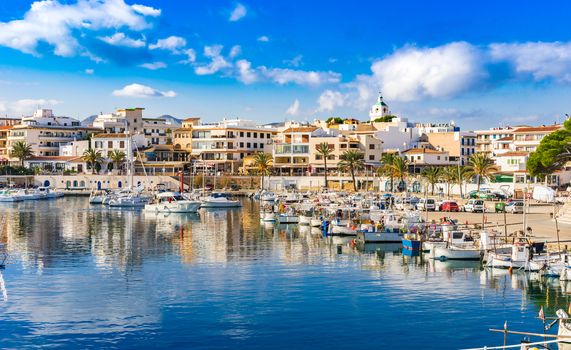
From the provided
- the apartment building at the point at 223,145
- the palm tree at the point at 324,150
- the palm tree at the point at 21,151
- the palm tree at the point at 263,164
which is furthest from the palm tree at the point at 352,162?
the palm tree at the point at 21,151

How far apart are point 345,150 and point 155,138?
48864mm

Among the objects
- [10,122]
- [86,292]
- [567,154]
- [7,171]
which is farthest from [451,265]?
[10,122]

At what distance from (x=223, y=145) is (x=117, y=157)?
21294mm

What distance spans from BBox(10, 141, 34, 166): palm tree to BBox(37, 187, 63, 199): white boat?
19.3 m

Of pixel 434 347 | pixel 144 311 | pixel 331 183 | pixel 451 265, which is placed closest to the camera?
pixel 434 347

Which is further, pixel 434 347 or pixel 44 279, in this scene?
pixel 44 279

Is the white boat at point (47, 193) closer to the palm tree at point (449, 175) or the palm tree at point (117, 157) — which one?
the palm tree at point (117, 157)

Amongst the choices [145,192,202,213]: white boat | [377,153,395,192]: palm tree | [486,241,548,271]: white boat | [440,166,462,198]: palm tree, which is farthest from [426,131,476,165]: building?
[486,241,548,271]: white boat

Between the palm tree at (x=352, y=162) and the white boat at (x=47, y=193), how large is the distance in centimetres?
5004

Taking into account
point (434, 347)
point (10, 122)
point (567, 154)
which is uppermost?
point (10, 122)

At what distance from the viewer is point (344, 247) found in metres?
57.9

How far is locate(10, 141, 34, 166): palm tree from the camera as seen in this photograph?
146 m

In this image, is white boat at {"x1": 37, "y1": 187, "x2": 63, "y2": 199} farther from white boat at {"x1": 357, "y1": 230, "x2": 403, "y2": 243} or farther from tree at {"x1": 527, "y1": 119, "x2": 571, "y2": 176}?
tree at {"x1": 527, "y1": 119, "x2": 571, "y2": 176}

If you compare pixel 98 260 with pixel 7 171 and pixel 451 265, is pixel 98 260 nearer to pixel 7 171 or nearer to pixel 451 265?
pixel 451 265
